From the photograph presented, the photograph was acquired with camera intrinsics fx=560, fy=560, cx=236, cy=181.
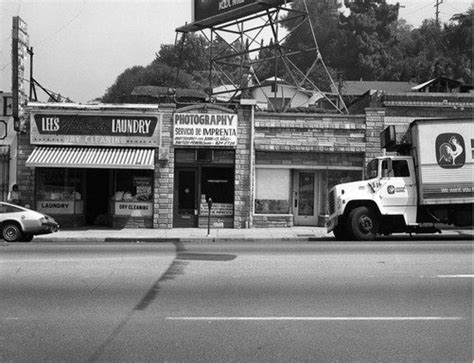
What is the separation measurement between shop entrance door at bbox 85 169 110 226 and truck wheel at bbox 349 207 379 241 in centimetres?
1026

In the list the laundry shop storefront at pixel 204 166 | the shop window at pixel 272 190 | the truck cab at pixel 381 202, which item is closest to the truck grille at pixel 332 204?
the truck cab at pixel 381 202

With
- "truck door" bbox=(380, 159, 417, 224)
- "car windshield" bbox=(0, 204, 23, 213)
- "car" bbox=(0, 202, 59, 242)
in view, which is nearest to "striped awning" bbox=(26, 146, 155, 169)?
"car windshield" bbox=(0, 204, 23, 213)

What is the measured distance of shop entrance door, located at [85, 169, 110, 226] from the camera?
851 inches

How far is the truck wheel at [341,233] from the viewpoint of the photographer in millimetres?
16062

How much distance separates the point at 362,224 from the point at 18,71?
1324 centimetres

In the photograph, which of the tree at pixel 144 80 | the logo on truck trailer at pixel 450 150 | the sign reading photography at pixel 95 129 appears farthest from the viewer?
the tree at pixel 144 80

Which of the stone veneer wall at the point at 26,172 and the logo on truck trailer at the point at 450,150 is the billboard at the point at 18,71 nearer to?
the stone veneer wall at the point at 26,172

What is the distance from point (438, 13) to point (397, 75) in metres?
22.3

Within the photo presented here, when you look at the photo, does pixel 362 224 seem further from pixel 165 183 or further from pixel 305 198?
pixel 165 183

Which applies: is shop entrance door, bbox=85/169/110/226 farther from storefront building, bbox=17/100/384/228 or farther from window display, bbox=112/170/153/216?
window display, bbox=112/170/153/216

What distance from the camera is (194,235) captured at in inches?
713

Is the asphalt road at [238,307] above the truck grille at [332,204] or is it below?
below

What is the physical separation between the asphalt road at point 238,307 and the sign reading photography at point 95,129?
920 centimetres

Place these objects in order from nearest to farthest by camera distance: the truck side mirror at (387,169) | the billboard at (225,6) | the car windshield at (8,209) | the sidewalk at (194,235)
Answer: the truck side mirror at (387,169) < the car windshield at (8,209) < the sidewalk at (194,235) < the billboard at (225,6)
